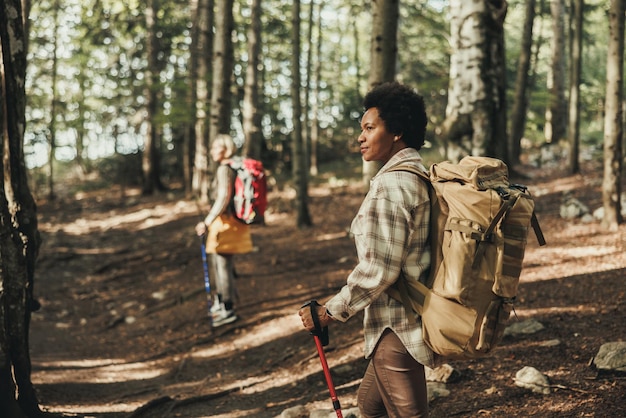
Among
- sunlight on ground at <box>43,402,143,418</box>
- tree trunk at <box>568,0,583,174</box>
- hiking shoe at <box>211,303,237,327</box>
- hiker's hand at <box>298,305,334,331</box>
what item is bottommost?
sunlight on ground at <box>43,402,143,418</box>

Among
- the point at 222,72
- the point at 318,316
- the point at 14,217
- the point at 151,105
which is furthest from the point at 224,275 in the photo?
the point at 151,105

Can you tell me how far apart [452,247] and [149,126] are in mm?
20386

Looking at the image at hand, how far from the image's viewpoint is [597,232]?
376 inches

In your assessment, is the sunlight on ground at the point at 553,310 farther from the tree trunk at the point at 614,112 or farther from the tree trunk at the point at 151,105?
the tree trunk at the point at 151,105

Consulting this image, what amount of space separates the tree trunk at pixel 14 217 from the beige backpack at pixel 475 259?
3.44 m

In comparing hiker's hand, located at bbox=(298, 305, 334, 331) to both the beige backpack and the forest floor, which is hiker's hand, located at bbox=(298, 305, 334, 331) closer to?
the beige backpack

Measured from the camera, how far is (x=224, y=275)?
7.79 meters

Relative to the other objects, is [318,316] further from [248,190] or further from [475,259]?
[248,190]

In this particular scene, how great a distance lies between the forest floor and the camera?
489 cm

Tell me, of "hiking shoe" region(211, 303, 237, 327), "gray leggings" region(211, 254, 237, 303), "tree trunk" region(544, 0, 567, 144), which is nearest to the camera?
"gray leggings" region(211, 254, 237, 303)

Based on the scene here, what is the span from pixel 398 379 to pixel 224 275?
5.24 metres

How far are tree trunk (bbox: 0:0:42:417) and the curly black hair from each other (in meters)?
3.14

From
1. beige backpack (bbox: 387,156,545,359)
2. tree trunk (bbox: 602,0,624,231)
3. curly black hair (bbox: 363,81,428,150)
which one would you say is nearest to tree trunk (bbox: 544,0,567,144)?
tree trunk (bbox: 602,0,624,231)

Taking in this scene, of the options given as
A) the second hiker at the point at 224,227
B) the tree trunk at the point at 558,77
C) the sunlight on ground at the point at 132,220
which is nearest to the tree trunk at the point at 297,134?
the sunlight on ground at the point at 132,220
